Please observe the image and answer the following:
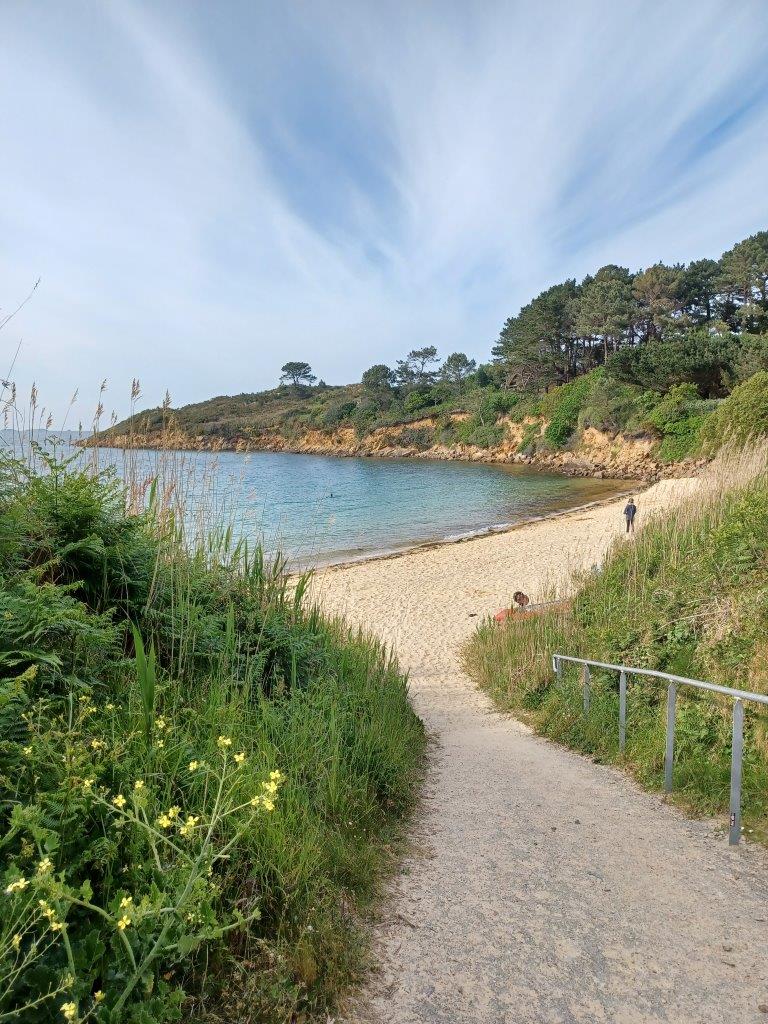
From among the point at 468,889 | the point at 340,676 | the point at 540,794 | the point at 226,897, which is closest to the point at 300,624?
the point at 340,676

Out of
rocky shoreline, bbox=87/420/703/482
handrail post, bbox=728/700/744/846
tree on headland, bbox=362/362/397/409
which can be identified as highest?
tree on headland, bbox=362/362/397/409

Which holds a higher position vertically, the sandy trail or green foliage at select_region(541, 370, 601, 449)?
green foliage at select_region(541, 370, 601, 449)

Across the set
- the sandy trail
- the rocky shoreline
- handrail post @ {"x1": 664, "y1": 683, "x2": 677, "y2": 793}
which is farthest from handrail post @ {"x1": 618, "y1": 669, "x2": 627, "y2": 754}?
the rocky shoreline

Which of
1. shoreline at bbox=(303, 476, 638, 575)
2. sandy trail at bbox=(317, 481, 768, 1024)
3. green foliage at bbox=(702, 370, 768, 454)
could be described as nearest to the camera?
sandy trail at bbox=(317, 481, 768, 1024)

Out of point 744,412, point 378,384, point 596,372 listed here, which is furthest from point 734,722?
point 378,384

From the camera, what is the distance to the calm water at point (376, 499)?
5219 millimetres

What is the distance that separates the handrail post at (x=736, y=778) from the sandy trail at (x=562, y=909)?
0.10 metres

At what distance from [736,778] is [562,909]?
1.51 meters

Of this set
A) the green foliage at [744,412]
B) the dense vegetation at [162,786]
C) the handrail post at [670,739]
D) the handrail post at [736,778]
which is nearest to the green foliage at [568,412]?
the green foliage at [744,412]

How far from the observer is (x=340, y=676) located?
4938 millimetres

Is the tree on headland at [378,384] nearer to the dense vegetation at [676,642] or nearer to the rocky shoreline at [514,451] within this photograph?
the rocky shoreline at [514,451]

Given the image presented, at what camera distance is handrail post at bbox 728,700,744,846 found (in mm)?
3693

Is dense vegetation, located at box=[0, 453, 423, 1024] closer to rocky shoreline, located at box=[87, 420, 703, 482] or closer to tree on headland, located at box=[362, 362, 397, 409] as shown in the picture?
rocky shoreline, located at box=[87, 420, 703, 482]

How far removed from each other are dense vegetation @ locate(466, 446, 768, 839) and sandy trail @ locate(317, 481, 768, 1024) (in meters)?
0.43
